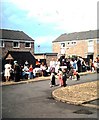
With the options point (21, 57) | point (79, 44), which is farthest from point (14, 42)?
point (21, 57)

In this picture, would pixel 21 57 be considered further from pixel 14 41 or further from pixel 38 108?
pixel 14 41

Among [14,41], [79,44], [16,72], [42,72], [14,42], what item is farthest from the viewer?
[79,44]

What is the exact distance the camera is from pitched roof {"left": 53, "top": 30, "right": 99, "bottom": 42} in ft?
184

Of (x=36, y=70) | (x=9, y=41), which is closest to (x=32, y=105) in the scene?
(x=36, y=70)

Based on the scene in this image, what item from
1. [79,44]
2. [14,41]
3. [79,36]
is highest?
[79,36]

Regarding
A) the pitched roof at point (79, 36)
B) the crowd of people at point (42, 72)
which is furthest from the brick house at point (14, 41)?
the crowd of people at point (42, 72)

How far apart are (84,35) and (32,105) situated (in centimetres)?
4623

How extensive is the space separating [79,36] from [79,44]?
79.5 inches

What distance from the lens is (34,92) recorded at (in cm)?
1742

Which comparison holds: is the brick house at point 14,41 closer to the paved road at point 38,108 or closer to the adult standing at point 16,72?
the adult standing at point 16,72

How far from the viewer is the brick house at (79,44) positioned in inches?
2153

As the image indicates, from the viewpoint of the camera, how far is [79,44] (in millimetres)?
57875

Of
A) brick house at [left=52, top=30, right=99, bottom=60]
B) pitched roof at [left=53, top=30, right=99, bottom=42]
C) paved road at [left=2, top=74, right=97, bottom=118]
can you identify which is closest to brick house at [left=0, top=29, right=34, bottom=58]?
brick house at [left=52, top=30, right=99, bottom=60]

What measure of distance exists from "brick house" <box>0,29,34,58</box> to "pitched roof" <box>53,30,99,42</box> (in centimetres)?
813
